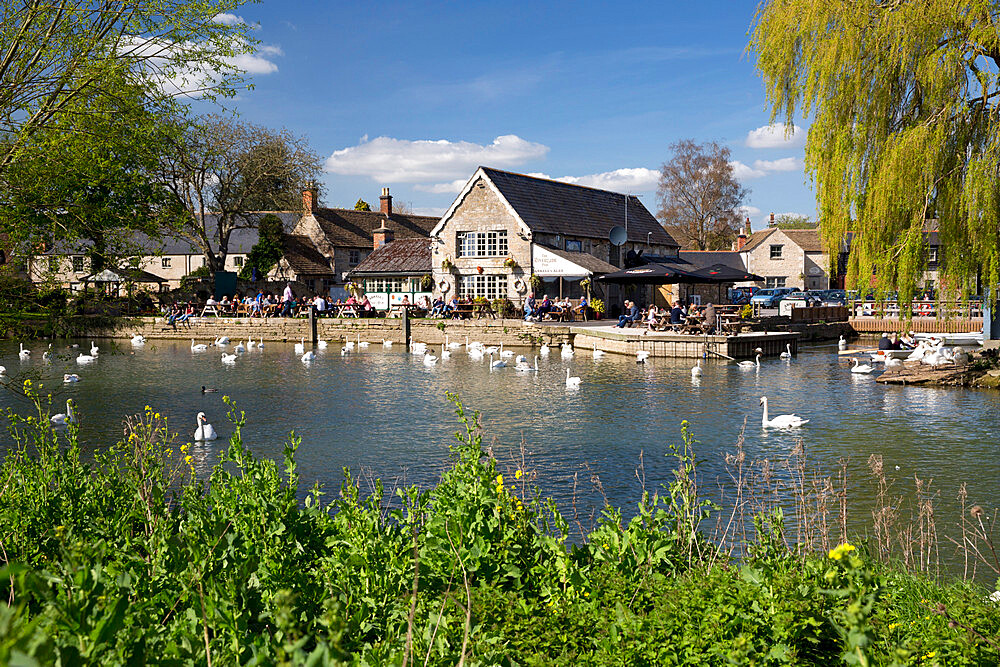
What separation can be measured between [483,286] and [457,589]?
41940mm

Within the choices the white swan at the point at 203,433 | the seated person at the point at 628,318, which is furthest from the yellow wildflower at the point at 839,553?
the seated person at the point at 628,318

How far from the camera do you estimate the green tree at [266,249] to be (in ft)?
193

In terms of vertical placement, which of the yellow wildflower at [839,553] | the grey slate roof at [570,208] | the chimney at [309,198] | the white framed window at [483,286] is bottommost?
the yellow wildflower at [839,553]

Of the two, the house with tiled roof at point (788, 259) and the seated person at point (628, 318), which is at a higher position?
the house with tiled roof at point (788, 259)

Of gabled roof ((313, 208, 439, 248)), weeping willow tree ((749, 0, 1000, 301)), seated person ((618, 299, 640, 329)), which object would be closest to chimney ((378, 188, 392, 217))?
gabled roof ((313, 208, 439, 248))

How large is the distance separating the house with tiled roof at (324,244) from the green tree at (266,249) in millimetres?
878

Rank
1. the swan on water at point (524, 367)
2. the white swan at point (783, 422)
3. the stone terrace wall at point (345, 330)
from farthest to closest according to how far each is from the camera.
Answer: the stone terrace wall at point (345, 330), the swan on water at point (524, 367), the white swan at point (783, 422)

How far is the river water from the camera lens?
1366 cm

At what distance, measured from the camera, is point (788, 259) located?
72.1 metres

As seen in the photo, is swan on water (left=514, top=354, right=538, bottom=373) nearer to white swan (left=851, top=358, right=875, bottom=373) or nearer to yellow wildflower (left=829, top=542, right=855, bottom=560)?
white swan (left=851, top=358, right=875, bottom=373)

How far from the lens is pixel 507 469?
42.9 feet

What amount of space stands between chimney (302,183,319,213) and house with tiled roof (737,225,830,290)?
3918cm

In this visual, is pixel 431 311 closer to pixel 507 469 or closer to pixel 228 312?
pixel 228 312

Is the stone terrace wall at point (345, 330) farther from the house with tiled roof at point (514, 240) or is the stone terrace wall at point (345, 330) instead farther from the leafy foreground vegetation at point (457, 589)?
the leafy foreground vegetation at point (457, 589)
